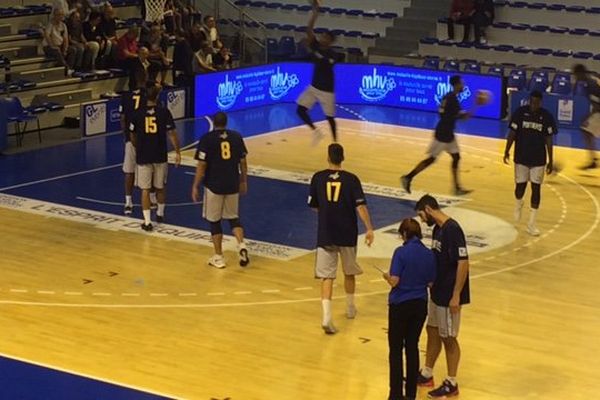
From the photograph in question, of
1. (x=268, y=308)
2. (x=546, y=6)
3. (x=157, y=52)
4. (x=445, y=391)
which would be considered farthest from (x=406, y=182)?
(x=546, y=6)

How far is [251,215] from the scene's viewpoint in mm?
19547

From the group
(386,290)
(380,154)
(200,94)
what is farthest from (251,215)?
(200,94)

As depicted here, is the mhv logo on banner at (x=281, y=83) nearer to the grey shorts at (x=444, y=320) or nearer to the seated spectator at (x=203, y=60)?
the seated spectator at (x=203, y=60)

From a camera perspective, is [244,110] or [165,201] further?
[244,110]

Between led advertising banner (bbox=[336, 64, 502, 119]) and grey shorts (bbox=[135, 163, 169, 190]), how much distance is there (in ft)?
41.4

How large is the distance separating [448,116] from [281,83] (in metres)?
11.4

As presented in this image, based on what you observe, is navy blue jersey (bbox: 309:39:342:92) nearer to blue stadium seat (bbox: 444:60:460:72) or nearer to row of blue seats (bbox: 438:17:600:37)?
blue stadium seat (bbox: 444:60:460:72)

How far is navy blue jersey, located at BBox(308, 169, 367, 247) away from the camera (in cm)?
1362

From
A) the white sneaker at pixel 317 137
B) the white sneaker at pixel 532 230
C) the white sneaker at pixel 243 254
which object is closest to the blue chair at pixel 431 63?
the white sneaker at pixel 317 137

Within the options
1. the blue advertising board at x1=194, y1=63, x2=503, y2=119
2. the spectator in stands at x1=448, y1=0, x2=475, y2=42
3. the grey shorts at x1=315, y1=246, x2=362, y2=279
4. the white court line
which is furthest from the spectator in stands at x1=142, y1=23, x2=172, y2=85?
the white court line

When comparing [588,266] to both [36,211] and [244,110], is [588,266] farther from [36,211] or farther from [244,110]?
[244,110]

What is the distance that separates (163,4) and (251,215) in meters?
13.4

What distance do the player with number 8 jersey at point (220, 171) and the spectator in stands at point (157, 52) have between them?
12161mm

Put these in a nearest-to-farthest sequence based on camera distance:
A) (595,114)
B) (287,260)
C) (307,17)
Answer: (287,260) → (595,114) → (307,17)
